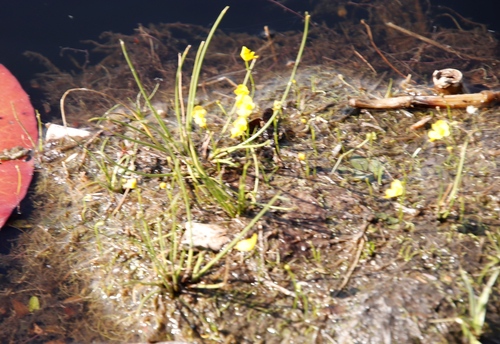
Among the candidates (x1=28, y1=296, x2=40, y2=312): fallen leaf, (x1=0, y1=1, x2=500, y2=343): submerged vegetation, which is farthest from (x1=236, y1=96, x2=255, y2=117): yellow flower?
(x1=28, y1=296, x2=40, y2=312): fallen leaf

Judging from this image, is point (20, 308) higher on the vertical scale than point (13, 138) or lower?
lower

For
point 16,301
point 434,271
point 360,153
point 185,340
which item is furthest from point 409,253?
point 16,301

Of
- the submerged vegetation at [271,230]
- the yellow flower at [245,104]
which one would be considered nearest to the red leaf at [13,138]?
the submerged vegetation at [271,230]

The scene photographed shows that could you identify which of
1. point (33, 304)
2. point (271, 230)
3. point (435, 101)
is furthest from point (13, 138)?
point (435, 101)

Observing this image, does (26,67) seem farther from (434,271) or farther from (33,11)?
(434,271)

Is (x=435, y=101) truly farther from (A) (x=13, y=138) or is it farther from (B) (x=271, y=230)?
(A) (x=13, y=138)

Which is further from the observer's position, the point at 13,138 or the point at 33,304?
the point at 13,138
